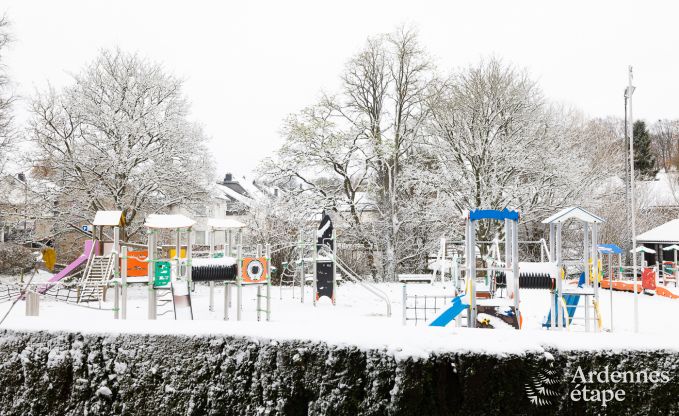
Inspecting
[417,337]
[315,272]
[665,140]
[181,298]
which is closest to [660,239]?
[315,272]

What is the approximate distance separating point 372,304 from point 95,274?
32.9ft

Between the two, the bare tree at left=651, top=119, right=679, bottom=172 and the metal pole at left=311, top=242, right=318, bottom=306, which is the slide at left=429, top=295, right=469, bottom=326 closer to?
the metal pole at left=311, top=242, right=318, bottom=306

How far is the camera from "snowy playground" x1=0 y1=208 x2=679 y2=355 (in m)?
3.64

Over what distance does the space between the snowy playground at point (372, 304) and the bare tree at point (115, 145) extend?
399 cm

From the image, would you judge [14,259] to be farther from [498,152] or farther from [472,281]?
[472,281]

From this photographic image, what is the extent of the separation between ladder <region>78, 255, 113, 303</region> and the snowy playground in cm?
5

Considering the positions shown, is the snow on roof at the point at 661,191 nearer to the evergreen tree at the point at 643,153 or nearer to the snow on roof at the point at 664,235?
the evergreen tree at the point at 643,153

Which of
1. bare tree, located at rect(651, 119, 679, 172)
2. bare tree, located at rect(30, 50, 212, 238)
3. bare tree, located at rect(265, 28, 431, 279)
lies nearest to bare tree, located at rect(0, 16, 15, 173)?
bare tree, located at rect(30, 50, 212, 238)

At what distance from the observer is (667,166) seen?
5509 centimetres

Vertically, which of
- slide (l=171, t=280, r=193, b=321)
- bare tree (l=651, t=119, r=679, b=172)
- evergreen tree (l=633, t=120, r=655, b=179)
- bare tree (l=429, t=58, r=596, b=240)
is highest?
bare tree (l=651, t=119, r=679, b=172)

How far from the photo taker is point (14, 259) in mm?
28203

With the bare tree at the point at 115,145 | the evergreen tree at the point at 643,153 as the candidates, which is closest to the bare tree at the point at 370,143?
the bare tree at the point at 115,145

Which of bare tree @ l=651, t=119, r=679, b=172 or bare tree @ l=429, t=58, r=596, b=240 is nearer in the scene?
bare tree @ l=429, t=58, r=596, b=240

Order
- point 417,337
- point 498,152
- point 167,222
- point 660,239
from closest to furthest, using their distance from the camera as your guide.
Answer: point 417,337, point 167,222, point 498,152, point 660,239
